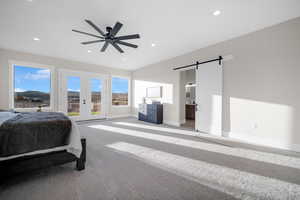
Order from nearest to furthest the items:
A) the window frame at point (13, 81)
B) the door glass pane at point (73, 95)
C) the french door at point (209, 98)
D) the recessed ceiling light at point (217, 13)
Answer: the recessed ceiling light at point (217, 13) < the french door at point (209, 98) < the window frame at point (13, 81) < the door glass pane at point (73, 95)

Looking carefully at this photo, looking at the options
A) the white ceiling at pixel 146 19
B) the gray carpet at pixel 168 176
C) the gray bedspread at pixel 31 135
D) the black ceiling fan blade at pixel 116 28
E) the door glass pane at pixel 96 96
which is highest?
the white ceiling at pixel 146 19

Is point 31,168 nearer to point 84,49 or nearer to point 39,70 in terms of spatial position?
point 84,49

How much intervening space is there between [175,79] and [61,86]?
195 inches

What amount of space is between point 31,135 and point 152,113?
440cm

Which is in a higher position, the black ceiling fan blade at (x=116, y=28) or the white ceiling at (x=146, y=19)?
the white ceiling at (x=146, y=19)

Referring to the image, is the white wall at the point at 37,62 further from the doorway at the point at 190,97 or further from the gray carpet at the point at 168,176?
the gray carpet at the point at 168,176

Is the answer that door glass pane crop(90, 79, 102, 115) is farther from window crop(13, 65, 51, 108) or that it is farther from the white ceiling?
the white ceiling

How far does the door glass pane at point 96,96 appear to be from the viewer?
6.38 metres

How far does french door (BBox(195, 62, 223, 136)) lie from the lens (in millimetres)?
3914

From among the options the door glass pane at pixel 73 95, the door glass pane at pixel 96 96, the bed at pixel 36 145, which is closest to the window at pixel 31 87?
the door glass pane at pixel 73 95

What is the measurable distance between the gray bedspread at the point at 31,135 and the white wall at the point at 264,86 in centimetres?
412

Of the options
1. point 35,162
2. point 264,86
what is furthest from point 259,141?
point 35,162

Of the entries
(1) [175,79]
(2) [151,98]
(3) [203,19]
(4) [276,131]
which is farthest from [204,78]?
(2) [151,98]

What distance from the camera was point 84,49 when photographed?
450 cm
